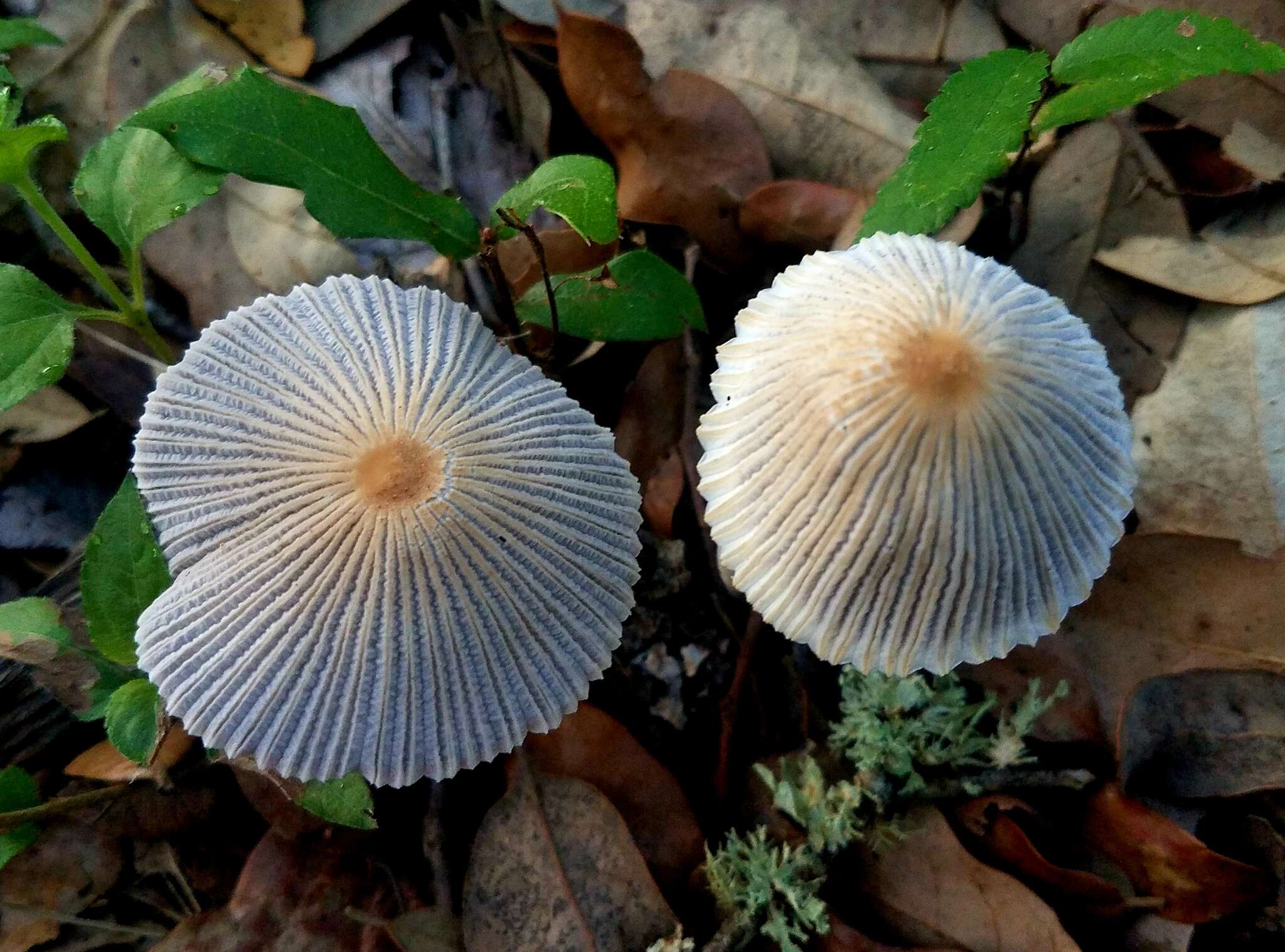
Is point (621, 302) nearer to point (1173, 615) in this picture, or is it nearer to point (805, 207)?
point (805, 207)

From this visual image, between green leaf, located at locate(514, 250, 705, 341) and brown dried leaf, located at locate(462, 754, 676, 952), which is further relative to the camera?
green leaf, located at locate(514, 250, 705, 341)

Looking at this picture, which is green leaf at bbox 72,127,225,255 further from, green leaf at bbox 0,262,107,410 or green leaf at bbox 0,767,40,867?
green leaf at bbox 0,767,40,867

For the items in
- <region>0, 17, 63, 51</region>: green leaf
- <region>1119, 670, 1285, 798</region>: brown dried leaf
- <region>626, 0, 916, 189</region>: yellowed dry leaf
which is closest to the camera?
<region>1119, 670, 1285, 798</region>: brown dried leaf

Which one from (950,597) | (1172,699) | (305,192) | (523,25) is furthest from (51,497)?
(1172,699)

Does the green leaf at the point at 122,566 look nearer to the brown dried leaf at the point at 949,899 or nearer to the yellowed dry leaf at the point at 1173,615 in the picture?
the brown dried leaf at the point at 949,899

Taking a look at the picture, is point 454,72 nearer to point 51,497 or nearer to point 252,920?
point 51,497

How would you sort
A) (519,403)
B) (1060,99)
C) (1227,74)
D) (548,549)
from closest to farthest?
1. (548,549)
2. (519,403)
3. (1060,99)
4. (1227,74)

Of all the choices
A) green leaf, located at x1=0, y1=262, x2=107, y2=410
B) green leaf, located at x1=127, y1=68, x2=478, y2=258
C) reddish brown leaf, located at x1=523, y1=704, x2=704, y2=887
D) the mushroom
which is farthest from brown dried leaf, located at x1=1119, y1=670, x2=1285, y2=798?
green leaf, located at x1=0, y1=262, x2=107, y2=410
